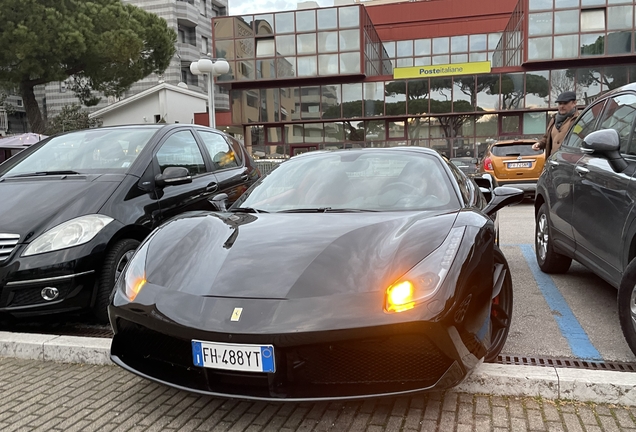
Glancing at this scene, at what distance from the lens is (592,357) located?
303cm

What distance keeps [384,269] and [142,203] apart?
102 inches

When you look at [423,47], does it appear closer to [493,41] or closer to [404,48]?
[404,48]

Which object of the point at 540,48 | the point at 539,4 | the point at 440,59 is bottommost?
the point at 540,48

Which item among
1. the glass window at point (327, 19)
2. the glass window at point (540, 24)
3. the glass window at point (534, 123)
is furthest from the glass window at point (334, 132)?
the glass window at point (540, 24)

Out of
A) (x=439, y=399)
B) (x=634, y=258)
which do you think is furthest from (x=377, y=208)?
(x=634, y=258)

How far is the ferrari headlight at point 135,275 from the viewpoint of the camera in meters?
2.47

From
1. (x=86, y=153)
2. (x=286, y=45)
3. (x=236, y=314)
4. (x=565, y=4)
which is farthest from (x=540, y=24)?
(x=236, y=314)

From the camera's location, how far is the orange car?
1089cm

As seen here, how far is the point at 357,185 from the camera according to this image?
3322 mm

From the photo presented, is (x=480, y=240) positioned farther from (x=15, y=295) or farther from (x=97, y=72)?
(x=97, y=72)

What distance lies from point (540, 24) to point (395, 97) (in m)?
7.87

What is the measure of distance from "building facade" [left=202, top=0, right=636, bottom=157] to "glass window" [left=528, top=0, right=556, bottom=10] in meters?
0.05

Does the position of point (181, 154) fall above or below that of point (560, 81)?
below

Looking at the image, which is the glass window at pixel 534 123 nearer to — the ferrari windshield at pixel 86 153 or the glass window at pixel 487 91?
the glass window at pixel 487 91
